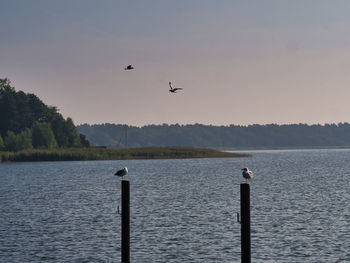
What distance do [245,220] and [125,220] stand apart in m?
6.81

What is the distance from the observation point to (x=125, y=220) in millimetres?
31328

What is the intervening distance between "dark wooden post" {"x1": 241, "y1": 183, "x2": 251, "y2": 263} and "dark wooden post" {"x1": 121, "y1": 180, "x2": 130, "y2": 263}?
20.3 ft

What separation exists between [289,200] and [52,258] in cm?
3571

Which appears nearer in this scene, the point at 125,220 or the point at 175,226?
the point at 125,220

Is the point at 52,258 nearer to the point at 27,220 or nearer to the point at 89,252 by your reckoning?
the point at 89,252

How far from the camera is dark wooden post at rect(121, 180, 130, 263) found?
3056 cm

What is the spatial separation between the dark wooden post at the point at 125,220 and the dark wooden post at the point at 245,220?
6.19 metres

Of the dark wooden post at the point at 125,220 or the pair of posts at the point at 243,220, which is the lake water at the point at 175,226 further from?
the pair of posts at the point at 243,220

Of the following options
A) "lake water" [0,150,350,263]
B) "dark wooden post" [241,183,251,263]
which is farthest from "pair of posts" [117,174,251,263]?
"lake water" [0,150,350,263]

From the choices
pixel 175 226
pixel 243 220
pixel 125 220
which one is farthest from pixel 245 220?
pixel 175 226

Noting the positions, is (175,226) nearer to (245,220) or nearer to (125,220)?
(125,220)

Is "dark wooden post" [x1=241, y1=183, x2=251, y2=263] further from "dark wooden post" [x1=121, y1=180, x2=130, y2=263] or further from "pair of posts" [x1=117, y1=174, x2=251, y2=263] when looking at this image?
"dark wooden post" [x1=121, y1=180, x2=130, y2=263]

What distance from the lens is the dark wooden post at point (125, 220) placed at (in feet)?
100

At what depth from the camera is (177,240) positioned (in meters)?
39.7
